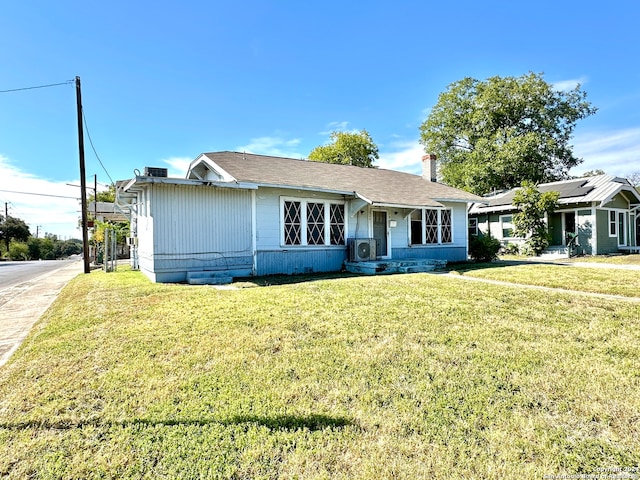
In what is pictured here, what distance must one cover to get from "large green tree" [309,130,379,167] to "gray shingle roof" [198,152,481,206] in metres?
20.7

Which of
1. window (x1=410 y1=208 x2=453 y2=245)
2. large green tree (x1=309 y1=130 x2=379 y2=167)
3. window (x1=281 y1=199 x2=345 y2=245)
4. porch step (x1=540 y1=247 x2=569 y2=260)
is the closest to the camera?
window (x1=281 y1=199 x2=345 y2=245)

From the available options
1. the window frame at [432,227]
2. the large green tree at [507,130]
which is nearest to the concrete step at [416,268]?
the window frame at [432,227]

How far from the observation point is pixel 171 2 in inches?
416

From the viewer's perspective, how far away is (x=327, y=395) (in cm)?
285

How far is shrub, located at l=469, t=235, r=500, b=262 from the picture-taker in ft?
49.1

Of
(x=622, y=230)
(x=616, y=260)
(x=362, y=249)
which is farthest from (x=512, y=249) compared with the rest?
(x=362, y=249)

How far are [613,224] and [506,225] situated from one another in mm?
5175

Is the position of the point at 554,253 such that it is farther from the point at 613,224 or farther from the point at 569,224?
the point at 613,224

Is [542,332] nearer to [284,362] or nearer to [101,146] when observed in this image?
[284,362]

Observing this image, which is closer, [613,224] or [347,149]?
[613,224]

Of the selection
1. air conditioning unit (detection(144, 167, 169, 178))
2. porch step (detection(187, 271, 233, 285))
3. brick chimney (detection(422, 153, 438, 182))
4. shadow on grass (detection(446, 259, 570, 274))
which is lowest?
shadow on grass (detection(446, 259, 570, 274))

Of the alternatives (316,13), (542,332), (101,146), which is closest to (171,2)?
(316,13)

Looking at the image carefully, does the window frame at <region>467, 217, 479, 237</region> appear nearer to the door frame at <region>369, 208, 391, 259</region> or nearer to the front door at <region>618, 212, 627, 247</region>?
the front door at <region>618, 212, 627, 247</region>

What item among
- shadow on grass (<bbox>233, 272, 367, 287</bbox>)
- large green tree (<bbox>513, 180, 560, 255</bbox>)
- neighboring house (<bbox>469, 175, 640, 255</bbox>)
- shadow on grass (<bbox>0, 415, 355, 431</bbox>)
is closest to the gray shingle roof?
shadow on grass (<bbox>233, 272, 367, 287</bbox>)
